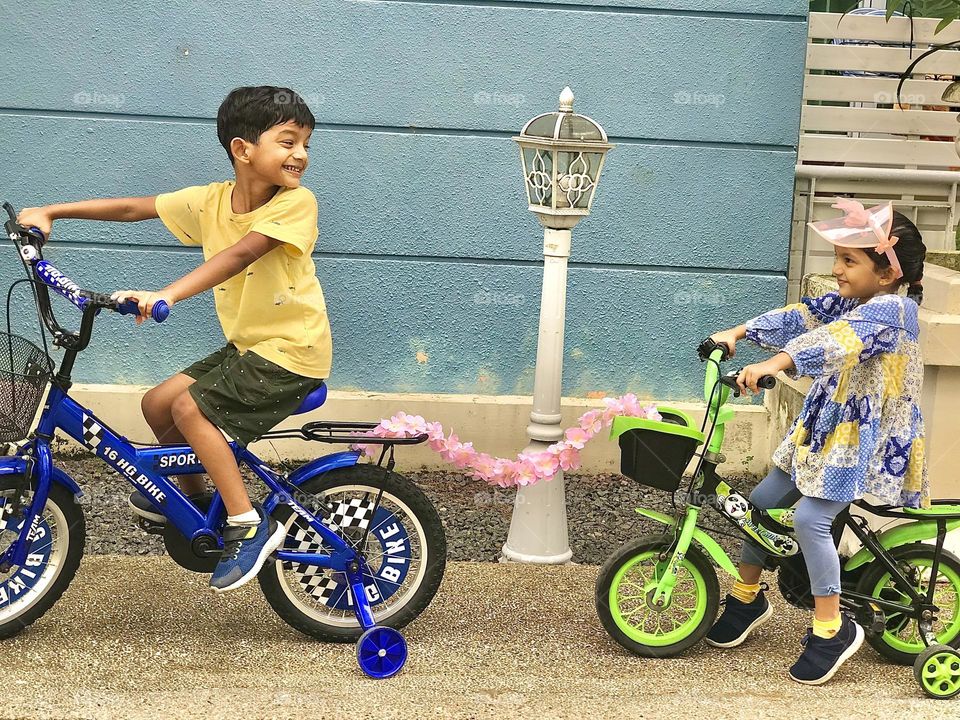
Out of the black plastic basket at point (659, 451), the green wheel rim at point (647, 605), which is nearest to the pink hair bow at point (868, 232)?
the black plastic basket at point (659, 451)

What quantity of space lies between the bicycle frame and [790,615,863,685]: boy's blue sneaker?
1.30 meters

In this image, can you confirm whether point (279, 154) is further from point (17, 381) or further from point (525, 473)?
point (525, 473)

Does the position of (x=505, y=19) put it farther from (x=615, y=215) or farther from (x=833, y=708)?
(x=833, y=708)

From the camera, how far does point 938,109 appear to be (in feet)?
19.6

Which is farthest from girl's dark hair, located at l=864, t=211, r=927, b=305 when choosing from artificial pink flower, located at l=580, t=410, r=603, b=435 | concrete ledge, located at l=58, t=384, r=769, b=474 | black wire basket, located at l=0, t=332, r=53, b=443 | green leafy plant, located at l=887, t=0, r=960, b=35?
black wire basket, located at l=0, t=332, r=53, b=443

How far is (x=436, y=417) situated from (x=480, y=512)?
0.63 meters

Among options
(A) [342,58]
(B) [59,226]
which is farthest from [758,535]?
(B) [59,226]

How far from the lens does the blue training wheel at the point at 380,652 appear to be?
352cm

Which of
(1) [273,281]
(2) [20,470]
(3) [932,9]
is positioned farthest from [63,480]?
(3) [932,9]

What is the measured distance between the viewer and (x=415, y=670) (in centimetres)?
362

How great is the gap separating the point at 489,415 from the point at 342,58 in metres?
1.76

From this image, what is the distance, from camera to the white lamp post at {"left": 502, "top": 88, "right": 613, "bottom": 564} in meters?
4.20

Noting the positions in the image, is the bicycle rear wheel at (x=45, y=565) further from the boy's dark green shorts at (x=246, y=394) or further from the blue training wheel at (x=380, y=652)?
the blue training wheel at (x=380, y=652)

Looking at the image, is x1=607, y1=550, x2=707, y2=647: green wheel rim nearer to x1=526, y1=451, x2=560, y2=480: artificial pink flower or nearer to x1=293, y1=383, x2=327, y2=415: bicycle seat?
x1=526, y1=451, x2=560, y2=480: artificial pink flower
